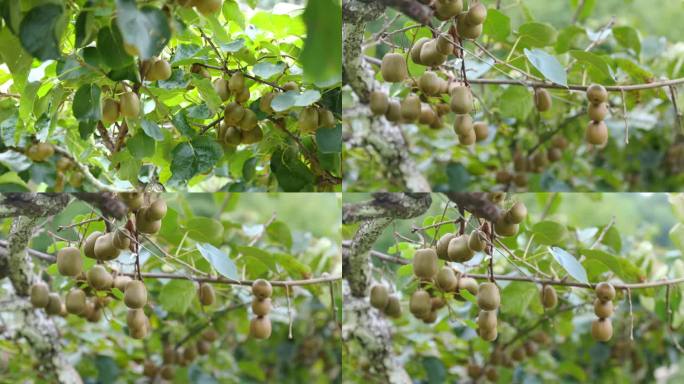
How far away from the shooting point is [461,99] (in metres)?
0.86

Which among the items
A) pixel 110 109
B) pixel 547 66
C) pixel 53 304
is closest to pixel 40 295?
pixel 53 304

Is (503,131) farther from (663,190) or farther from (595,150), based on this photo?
(663,190)

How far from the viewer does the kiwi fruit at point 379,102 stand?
1.11 meters

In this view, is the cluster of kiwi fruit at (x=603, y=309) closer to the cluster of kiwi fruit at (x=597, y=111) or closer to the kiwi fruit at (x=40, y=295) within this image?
the cluster of kiwi fruit at (x=597, y=111)

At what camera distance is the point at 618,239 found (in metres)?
1.36

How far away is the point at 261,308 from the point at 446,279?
0.25 meters

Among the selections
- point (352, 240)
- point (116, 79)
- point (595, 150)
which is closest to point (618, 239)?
point (352, 240)

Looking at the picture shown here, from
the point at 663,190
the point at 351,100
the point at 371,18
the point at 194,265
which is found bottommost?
the point at 663,190

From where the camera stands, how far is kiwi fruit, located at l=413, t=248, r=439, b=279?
90 cm

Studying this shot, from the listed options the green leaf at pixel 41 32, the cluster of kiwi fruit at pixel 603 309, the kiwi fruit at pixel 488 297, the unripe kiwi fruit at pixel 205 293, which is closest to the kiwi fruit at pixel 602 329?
the cluster of kiwi fruit at pixel 603 309

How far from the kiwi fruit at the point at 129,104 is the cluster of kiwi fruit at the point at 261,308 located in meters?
0.33

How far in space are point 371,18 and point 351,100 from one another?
30cm

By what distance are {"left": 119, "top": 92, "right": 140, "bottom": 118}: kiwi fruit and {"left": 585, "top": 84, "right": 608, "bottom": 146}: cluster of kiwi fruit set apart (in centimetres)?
54

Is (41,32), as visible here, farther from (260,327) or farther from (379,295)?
(379,295)
